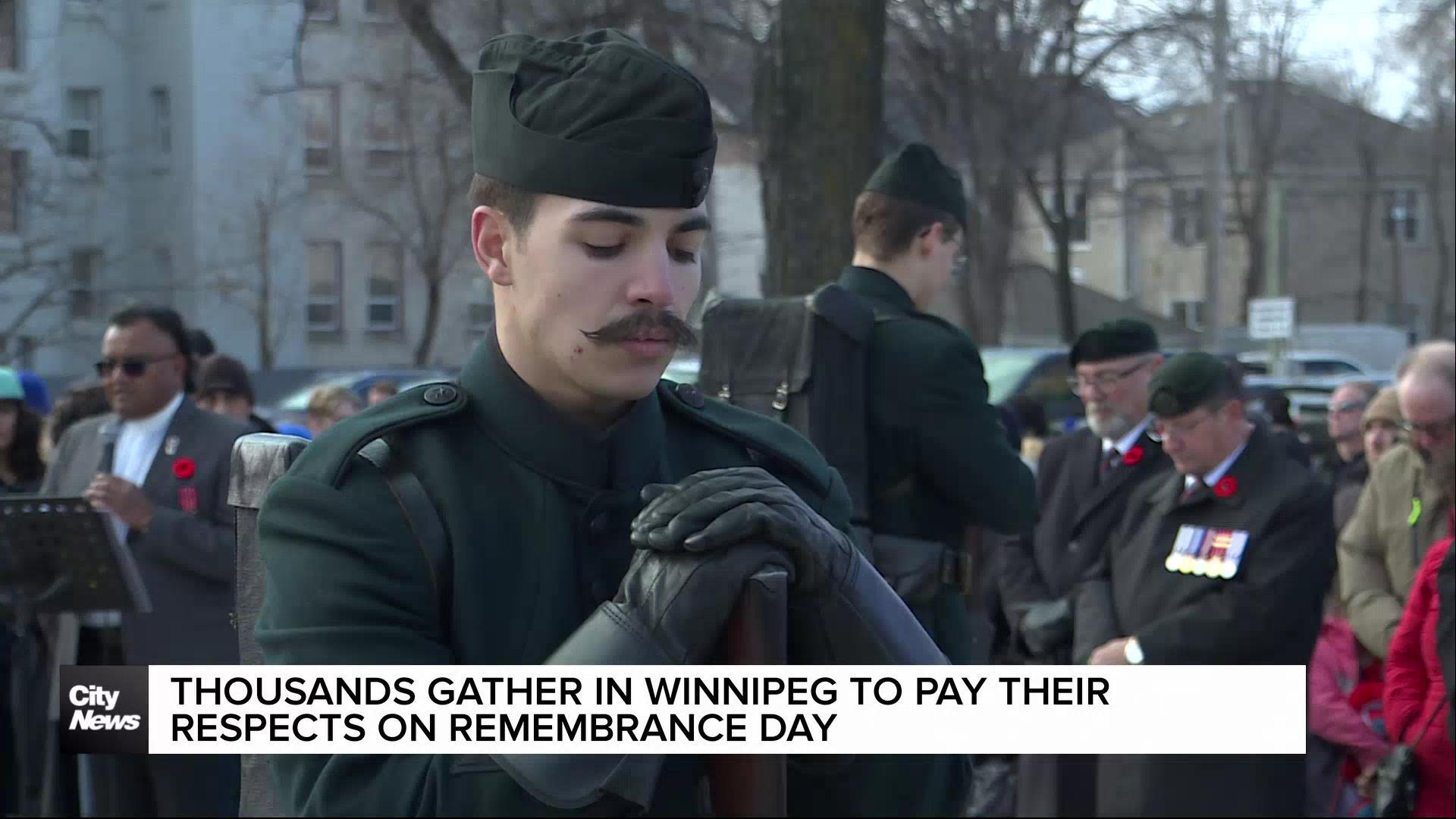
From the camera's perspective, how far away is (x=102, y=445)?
22.2 ft

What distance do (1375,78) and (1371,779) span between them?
22.1 m

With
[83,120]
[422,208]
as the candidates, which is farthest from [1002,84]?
[83,120]

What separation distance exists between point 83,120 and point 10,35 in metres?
20.4

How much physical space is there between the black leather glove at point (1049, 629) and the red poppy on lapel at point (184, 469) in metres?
2.75

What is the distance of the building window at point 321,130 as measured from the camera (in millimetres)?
32625

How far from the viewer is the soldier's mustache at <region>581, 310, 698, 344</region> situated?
1869 mm

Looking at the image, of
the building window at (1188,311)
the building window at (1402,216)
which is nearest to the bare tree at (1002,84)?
the building window at (1402,216)

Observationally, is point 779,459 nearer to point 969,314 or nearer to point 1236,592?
point 1236,592

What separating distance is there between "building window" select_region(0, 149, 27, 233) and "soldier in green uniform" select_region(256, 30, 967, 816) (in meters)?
17.5

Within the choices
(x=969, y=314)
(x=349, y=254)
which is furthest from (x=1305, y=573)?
(x=349, y=254)

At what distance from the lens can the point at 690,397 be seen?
2.17 meters

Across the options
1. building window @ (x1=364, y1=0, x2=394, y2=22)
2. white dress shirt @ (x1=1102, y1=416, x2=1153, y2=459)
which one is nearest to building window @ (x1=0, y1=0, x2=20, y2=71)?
building window @ (x1=364, y1=0, x2=394, y2=22)

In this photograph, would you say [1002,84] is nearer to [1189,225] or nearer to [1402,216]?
[1189,225]

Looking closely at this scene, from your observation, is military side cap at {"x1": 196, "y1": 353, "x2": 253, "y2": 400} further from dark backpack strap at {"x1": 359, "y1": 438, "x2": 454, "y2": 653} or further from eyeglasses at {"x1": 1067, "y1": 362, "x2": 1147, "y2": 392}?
dark backpack strap at {"x1": 359, "y1": 438, "x2": 454, "y2": 653}
